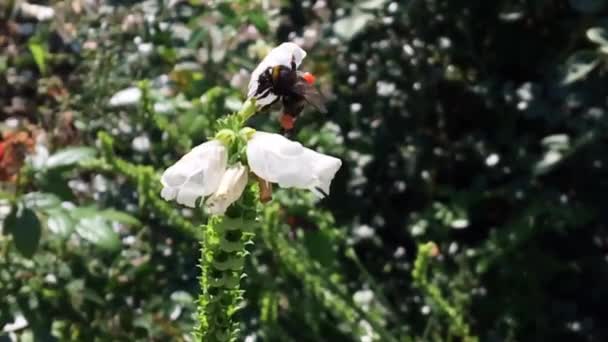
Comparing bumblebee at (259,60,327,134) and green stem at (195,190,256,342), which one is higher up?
bumblebee at (259,60,327,134)

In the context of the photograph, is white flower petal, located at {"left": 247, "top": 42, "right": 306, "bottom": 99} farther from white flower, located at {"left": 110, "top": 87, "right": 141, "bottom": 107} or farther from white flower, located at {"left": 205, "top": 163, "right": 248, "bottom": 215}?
white flower, located at {"left": 110, "top": 87, "right": 141, "bottom": 107}

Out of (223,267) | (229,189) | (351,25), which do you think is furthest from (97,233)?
(229,189)

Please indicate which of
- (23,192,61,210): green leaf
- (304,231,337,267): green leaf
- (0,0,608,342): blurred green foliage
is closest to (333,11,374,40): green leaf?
(0,0,608,342): blurred green foliage

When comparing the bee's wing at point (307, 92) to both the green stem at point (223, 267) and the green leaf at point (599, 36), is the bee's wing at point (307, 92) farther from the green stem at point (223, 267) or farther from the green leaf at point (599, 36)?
the green leaf at point (599, 36)

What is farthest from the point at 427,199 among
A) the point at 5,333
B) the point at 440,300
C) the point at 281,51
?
the point at 281,51

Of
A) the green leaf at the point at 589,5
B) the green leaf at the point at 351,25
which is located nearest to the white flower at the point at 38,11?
the green leaf at the point at 351,25
